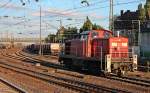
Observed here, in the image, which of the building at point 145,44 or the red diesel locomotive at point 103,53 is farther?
the building at point 145,44

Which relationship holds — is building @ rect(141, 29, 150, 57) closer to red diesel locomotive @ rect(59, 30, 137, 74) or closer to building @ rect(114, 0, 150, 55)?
building @ rect(114, 0, 150, 55)

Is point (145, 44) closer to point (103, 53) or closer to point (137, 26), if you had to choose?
point (103, 53)

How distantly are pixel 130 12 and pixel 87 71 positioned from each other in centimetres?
7228

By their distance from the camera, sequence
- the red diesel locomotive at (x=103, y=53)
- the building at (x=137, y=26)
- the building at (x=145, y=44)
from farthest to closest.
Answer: the building at (x=137, y=26) < the building at (x=145, y=44) < the red diesel locomotive at (x=103, y=53)

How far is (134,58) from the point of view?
1129 inches

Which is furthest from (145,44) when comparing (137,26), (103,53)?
(137,26)

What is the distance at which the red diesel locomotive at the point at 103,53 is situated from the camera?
28.1 metres

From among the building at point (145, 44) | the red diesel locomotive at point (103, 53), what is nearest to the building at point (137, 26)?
the building at point (145, 44)

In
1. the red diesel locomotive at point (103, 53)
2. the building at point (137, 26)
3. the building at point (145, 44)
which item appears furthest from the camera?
the building at point (137, 26)

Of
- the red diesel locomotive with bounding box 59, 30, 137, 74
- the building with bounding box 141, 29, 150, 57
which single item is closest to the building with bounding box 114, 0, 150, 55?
the building with bounding box 141, 29, 150, 57

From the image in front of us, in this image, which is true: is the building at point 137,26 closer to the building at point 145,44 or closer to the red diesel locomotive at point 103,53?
the building at point 145,44

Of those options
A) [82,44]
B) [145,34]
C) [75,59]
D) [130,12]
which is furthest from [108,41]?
[130,12]

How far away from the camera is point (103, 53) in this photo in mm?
29016

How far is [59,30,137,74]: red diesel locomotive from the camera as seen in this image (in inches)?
→ 1106
